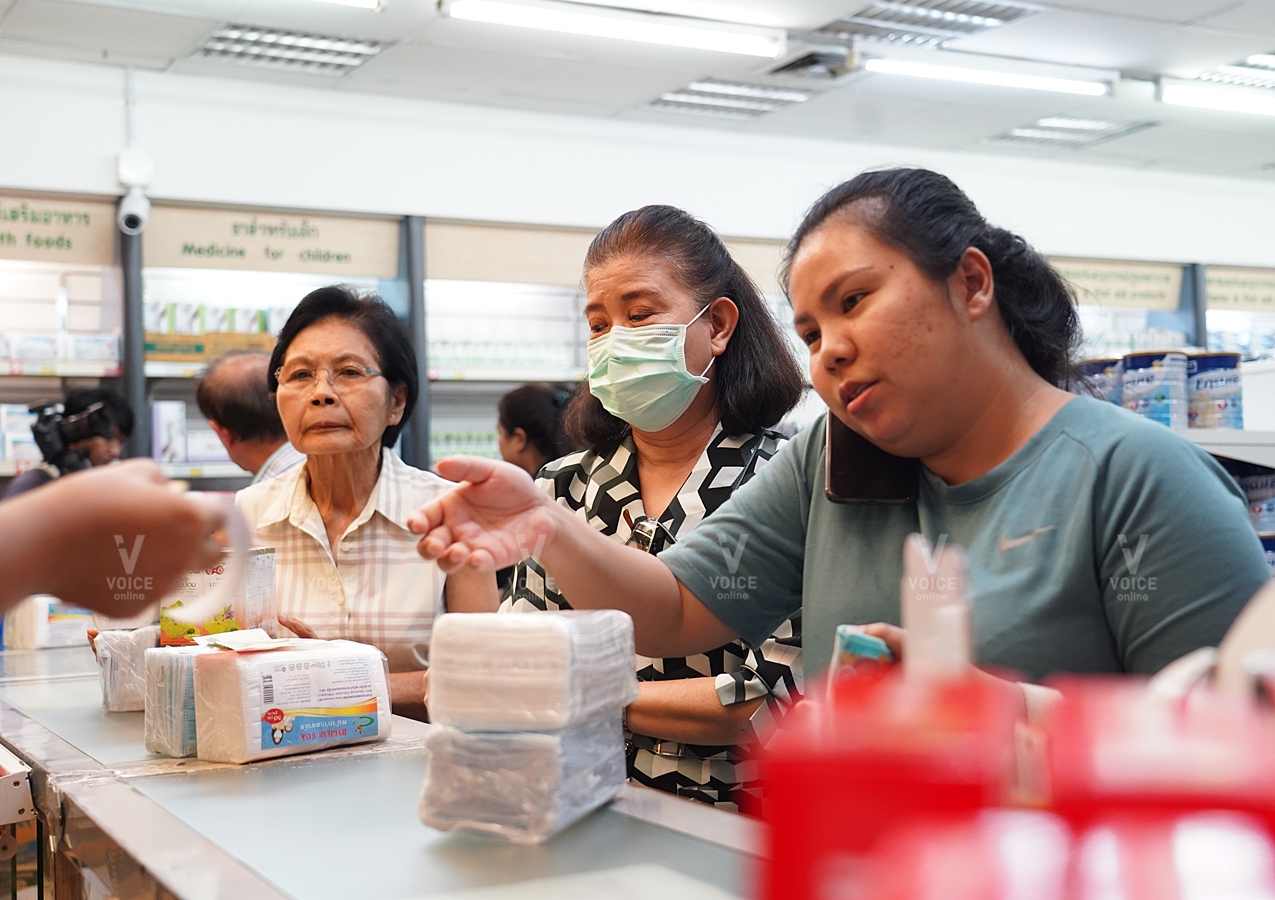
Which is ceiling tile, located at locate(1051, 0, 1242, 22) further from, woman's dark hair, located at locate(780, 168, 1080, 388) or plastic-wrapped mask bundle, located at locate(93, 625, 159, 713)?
plastic-wrapped mask bundle, located at locate(93, 625, 159, 713)

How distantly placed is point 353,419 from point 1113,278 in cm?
671

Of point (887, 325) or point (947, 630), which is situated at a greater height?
point (887, 325)

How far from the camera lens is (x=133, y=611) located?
3.84 ft

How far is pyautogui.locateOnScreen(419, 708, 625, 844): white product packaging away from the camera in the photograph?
120cm

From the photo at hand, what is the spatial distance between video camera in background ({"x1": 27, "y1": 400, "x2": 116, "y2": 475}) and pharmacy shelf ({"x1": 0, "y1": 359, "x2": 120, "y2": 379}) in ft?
1.79

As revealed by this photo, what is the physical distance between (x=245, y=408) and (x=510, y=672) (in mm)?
2862

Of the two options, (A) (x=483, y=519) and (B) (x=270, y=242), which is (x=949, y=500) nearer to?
(A) (x=483, y=519)

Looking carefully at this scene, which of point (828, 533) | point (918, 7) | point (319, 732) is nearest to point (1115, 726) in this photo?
point (828, 533)

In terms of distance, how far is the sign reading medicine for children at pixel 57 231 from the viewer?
5324mm

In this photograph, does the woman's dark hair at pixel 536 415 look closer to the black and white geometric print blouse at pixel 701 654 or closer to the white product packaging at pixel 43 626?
the white product packaging at pixel 43 626

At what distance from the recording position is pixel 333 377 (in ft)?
8.87

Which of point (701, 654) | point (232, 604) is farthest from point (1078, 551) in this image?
point (232, 604)

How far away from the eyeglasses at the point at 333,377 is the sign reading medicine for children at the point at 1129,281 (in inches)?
243

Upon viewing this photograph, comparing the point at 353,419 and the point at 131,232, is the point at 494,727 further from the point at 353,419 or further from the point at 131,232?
the point at 131,232
